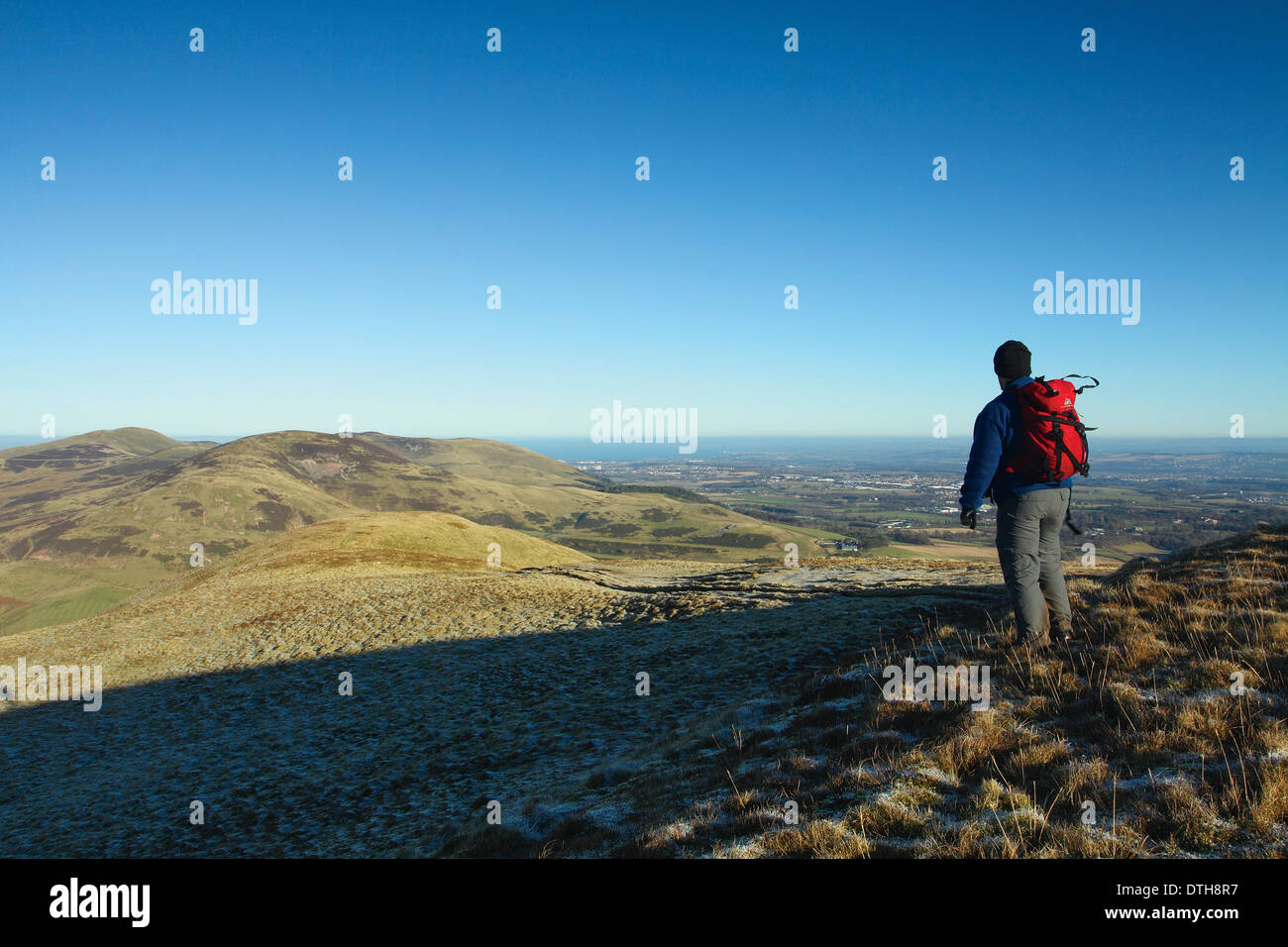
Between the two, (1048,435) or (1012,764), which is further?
(1048,435)

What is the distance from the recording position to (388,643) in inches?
996

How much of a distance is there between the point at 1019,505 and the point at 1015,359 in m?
2.63

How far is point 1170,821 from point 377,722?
57.0 ft

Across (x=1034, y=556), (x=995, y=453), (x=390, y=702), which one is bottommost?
(x=390, y=702)

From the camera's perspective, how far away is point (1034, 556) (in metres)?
10.5

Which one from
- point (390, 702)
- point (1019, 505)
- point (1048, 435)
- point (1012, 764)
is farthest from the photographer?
point (390, 702)

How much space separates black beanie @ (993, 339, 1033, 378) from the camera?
10.7 metres

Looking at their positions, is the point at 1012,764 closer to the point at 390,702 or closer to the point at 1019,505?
the point at 1019,505

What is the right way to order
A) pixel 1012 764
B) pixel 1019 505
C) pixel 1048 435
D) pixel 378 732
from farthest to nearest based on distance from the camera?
pixel 378 732 < pixel 1019 505 < pixel 1048 435 < pixel 1012 764

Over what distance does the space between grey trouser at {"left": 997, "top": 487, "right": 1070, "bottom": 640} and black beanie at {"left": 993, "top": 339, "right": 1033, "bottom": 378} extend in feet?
7.05

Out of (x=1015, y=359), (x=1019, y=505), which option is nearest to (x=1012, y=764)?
(x=1019, y=505)
